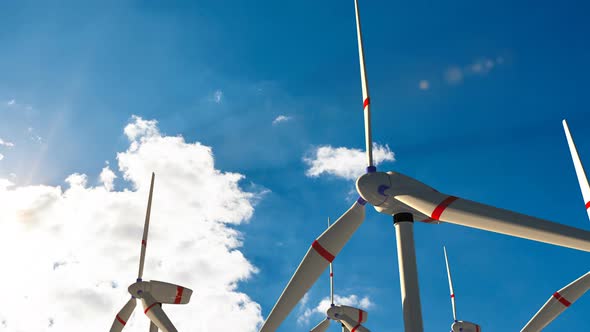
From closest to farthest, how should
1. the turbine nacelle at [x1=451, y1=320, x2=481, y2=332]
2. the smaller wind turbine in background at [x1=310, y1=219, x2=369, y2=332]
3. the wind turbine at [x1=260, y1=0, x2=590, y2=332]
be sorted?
the wind turbine at [x1=260, y1=0, x2=590, y2=332] → the smaller wind turbine in background at [x1=310, y1=219, x2=369, y2=332] → the turbine nacelle at [x1=451, y1=320, x2=481, y2=332]

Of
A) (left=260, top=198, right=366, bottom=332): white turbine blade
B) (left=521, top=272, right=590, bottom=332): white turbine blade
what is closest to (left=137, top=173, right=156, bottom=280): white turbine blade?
(left=260, top=198, right=366, bottom=332): white turbine blade

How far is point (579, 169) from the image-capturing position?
24641 millimetres

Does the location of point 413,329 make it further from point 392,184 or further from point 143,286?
point 143,286

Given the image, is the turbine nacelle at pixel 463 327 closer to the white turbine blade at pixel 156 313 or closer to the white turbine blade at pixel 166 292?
the white turbine blade at pixel 166 292

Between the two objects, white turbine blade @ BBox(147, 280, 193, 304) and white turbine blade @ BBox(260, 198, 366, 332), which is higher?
white turbine blade @ BBox(147, 280, 193, 304)

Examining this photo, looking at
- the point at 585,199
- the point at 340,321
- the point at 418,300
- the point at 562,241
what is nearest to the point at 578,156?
the point at 585,199

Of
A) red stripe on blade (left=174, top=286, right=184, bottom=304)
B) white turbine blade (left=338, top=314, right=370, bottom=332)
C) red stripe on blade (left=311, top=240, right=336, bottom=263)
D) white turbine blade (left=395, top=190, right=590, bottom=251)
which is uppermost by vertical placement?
white turbine blade (left=338, top=314, right=370, bottom=332)

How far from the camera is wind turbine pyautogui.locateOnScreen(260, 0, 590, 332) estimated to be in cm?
1703

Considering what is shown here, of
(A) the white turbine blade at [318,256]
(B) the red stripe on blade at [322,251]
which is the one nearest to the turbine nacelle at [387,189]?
(A) the white turbine blade at [318,256]

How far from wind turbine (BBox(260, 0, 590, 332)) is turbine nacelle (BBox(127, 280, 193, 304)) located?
61.7ft

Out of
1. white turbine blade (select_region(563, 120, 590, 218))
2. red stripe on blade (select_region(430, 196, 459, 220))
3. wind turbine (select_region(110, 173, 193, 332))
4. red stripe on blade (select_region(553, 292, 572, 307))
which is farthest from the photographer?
wind turbine (select_region(110, 173, 193, 332))

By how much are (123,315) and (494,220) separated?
3201 centimetres

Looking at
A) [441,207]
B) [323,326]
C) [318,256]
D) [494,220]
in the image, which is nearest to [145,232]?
[323,326]

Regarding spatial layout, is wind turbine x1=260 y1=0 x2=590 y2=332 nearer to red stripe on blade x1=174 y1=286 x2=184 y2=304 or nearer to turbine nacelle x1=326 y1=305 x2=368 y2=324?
red stripe on blade x1=174 y1=286 x2=184 y2=304
